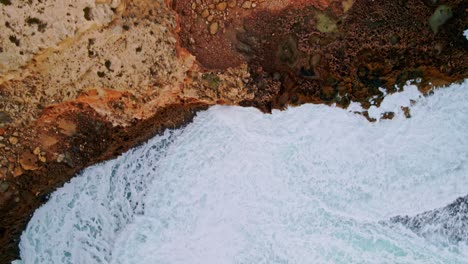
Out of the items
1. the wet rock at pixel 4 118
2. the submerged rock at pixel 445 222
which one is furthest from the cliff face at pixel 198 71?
the submerged rock at pixel 445 222

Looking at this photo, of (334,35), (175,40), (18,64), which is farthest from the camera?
(334,35)

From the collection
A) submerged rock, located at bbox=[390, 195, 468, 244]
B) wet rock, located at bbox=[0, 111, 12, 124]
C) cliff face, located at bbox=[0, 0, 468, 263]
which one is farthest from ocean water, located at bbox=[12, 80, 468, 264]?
wet rock, located at bbox=[0, 111, 12, 124]

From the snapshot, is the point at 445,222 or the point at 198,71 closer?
the point at 198,71

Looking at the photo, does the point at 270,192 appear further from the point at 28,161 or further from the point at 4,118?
the point at 4,118

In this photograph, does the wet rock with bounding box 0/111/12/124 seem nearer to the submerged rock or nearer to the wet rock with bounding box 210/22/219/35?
the wet rock with bounding box 210/22/219/35

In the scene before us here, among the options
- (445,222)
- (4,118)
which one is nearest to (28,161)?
(4,118)

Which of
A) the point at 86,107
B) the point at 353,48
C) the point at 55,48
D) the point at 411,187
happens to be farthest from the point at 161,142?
the point at 411,187

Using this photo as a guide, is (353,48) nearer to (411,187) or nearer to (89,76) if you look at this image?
(411,187)
